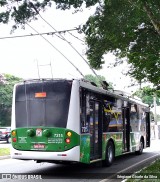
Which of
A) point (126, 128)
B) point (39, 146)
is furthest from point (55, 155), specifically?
point (126, 128)

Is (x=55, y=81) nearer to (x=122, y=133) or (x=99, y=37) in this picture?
(x=99, y=37)

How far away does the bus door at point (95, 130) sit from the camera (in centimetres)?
1307

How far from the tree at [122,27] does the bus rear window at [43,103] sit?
2.13 m

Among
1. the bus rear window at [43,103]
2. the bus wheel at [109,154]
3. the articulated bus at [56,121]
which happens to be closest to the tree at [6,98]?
the bus wheel at [109,154]

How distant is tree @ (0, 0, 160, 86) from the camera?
37.7ft

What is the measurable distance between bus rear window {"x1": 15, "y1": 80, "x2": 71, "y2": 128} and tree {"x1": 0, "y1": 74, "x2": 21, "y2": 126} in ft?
177

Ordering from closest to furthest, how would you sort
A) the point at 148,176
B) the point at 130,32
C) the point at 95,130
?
the point at 148,176 → the point at 130,32 → the point at 95,130

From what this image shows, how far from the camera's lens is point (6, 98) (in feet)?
219

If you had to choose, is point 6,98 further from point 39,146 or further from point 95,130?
point 39,146

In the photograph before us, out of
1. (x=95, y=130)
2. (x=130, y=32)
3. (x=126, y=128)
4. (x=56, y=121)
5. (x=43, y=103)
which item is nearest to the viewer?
(x=56, y=121)

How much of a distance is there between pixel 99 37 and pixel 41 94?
4.58 meters

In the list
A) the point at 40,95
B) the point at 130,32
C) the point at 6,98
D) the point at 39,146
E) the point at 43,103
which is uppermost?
the point at 6,98

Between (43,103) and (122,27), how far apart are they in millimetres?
3775

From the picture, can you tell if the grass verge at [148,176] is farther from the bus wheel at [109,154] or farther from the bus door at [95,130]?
the bus wheel at [109,154]
